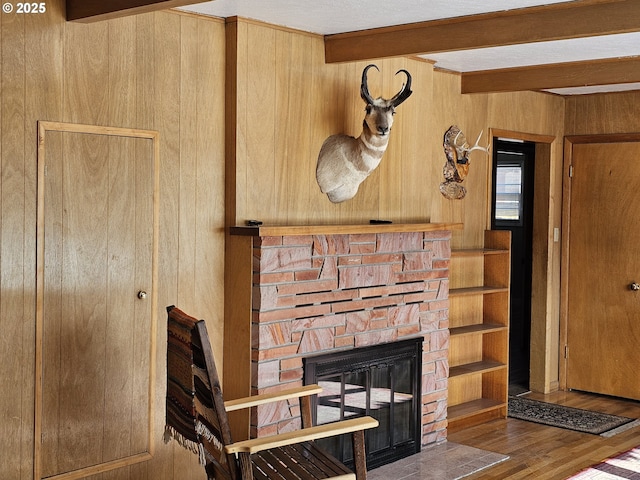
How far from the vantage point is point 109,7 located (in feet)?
10.4

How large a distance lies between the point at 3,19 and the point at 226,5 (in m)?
0.97

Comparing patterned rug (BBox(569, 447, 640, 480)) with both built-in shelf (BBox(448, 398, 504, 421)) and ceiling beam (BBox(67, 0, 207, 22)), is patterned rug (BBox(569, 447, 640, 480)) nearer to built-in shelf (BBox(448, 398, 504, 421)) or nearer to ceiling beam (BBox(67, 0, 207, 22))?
built-in shelf (BBox(448, 398, 504, 421))

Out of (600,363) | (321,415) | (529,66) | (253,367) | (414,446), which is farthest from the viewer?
(600,363)

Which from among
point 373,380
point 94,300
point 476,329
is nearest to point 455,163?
point 476,329

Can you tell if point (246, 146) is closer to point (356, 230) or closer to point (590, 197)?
point (356, 230)

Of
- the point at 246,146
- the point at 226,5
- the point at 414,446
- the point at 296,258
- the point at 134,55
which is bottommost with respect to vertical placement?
the point at 414,446

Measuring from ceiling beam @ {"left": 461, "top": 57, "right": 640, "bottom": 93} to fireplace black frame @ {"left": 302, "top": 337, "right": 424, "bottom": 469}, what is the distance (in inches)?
69.0

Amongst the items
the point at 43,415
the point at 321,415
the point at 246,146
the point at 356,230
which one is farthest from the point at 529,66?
the point at 43,415

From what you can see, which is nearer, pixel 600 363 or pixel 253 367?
pixel 253 367

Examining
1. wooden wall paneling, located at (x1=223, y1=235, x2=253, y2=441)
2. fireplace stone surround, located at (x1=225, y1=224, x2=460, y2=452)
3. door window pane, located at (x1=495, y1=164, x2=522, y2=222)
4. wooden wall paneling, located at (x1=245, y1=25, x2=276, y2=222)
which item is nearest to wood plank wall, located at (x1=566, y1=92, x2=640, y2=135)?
door window pane, located at (x1=495, y1=164, x2=522, y2=222)

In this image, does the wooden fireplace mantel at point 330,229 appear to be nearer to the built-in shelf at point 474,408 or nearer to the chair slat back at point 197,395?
the chair slat back at point 197,395

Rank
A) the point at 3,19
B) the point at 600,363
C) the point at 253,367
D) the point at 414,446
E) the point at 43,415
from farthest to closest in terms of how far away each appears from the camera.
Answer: the point at 600,363
the point at 414,446
the point at 253,367
the point at 43,415
the point at 3,19

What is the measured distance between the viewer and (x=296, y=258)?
4129mm

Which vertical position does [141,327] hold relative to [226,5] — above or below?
below
